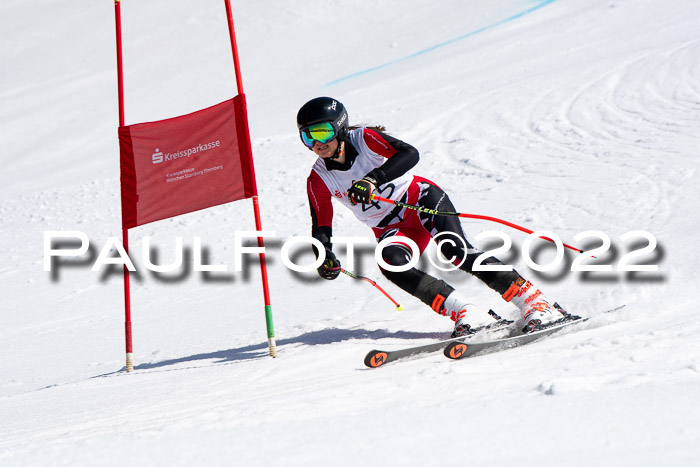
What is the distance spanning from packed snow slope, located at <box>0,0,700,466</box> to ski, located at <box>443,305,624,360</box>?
87 mm

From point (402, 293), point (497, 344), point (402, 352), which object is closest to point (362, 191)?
point (402, 352)

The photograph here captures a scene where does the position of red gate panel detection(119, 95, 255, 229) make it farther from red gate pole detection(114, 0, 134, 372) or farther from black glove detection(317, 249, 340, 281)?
black glove detection(317, 249, 340, 281)

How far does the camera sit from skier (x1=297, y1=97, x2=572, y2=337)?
4.03 m

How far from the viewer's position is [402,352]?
12.6ft

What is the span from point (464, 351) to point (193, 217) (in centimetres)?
728

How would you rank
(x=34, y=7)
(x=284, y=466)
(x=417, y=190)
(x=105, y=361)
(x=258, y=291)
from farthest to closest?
(x=34, y=7) → (x=258, y=291) → (x=105, y=361) → (x=417, y=190) → (x=284, y=466)

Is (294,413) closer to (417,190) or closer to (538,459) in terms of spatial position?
(538,459)

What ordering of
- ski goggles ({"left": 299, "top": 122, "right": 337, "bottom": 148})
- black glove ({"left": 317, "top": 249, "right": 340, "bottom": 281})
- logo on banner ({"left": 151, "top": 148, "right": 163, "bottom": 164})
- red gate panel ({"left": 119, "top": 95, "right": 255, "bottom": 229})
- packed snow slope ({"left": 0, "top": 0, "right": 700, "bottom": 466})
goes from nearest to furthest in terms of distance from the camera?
packed snow slope ({"left": 0, "top": 0, "right": 700, "bottom": 466}) < ski goggles ({"left": 299, "top": 122, "right": 337, "bottom": 148}) < black glove ({"left": 317, "top": 249, "right": 340, "bottom": 281}) < red gate panel ({"left": 119, "top": 95, "right": 255, "bottom": 229}) < logo on banner ({"left": 151, "top": 148, "right": 163, "bottom": 164})

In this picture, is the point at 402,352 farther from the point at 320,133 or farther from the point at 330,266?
the point at 320,133

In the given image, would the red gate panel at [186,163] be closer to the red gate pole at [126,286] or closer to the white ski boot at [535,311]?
the red gate pole at [126,286]

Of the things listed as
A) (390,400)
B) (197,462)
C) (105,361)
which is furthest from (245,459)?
(105,361)

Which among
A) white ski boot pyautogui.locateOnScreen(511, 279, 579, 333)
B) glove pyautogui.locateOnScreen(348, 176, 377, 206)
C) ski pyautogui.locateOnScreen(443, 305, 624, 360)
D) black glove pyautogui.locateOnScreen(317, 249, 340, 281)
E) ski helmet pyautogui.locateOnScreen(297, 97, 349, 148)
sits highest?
ski helmet pyautogui.locateOnScreen(297, 97, 349, 148)

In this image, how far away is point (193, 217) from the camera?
10.2 metres

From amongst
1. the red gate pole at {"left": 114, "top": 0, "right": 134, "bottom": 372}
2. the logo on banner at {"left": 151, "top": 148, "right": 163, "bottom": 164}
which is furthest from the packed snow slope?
the logo on banner at {"left": 151, "top": 148, "right": 163, "bottom": 164}
